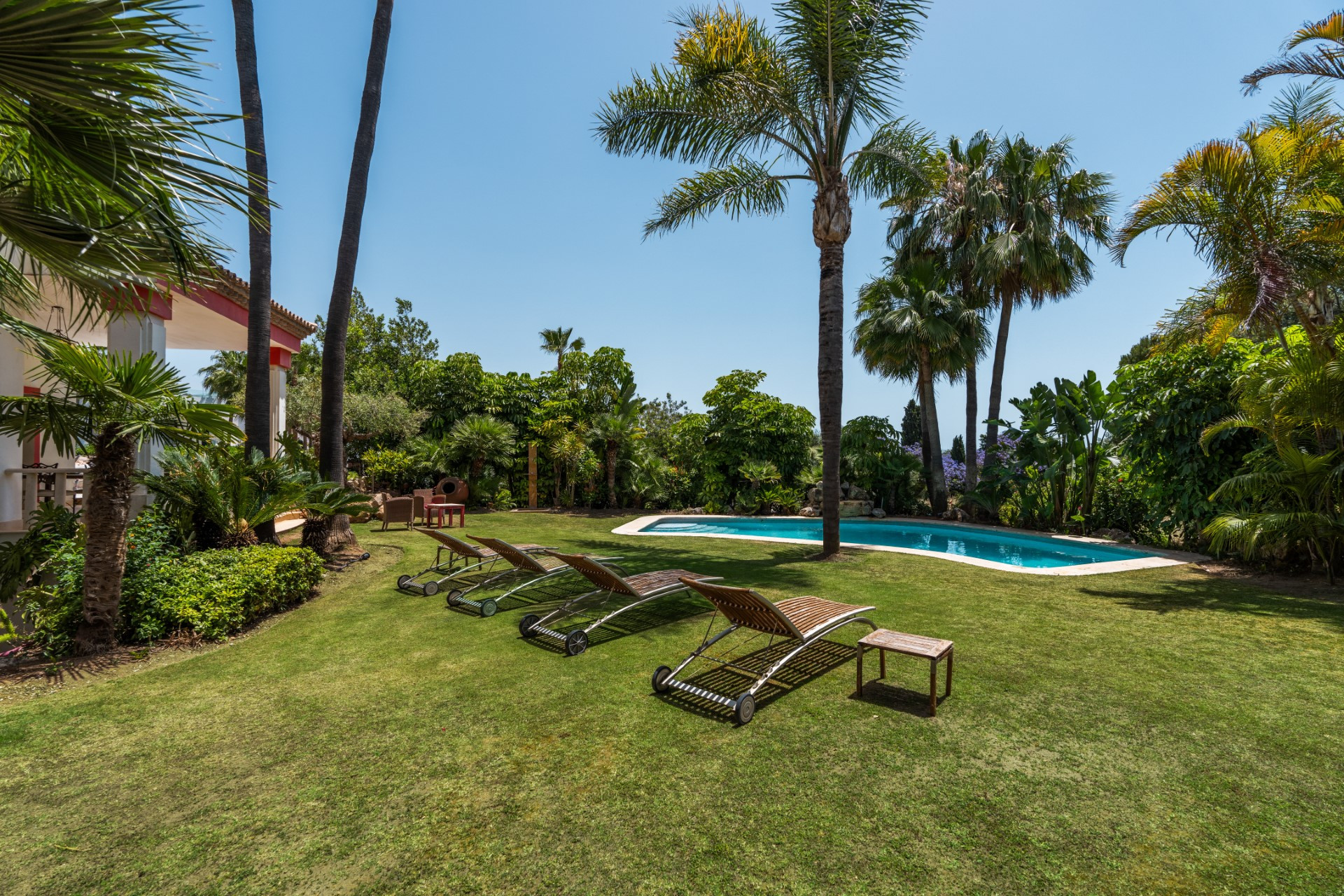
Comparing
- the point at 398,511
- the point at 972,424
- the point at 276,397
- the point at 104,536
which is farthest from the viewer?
the point at 972,424

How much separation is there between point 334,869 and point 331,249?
1085 centimetres

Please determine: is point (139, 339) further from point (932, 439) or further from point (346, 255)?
point (932, 439)

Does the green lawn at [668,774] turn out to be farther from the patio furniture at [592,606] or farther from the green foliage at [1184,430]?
the green foliage at [1184,430]

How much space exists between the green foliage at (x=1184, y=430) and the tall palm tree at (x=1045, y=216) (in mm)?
5914

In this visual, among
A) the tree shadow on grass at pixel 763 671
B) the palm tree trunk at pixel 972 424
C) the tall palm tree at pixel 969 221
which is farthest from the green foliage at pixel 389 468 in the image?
the tall palm tree at pixel 969 221

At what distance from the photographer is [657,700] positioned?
15.1 feet

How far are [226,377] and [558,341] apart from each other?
65.2ft

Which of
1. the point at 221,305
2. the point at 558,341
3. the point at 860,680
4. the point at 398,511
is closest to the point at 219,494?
the point at 221,305

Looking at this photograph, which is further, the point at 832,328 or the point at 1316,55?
the point at 832,328

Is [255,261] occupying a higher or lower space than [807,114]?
lower

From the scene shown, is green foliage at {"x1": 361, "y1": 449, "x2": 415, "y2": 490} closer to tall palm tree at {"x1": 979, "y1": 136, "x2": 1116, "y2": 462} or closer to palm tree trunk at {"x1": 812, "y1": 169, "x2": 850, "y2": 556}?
palm tree trunk at {"x1": 812, "y1": 169, "x2": 850, "y2": 556}

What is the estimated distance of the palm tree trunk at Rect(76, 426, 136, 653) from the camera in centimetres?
557

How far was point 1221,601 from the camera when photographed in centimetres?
773

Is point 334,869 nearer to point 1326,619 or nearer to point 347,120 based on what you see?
point 1326,619
